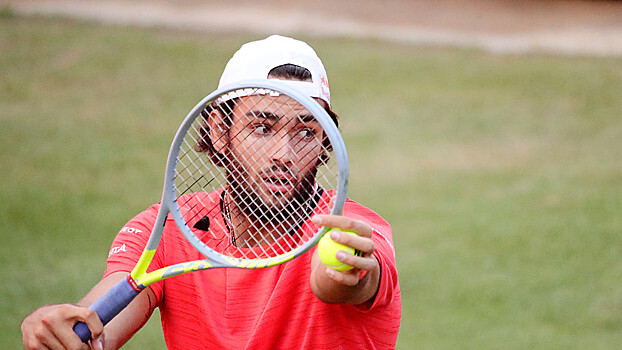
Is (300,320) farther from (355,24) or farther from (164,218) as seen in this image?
(355,24)

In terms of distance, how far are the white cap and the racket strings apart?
0.29 ft

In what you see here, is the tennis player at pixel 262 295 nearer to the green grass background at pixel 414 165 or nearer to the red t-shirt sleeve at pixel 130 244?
the red t-shirt sleeve at pixel 130 244

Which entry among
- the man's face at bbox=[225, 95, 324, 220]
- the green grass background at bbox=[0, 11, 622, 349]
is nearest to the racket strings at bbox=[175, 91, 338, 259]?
the man's face at bbox=[225, 95, 324, 220]

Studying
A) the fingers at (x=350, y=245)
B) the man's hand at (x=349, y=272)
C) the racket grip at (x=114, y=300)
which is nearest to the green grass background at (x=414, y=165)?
the racket grip at (x=114, y=300)

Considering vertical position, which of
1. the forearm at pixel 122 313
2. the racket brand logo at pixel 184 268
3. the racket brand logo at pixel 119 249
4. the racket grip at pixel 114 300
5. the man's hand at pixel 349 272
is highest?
the man's hand at pixel 349 272

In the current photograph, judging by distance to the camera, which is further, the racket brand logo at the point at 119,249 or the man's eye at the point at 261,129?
the racket brand logo at the point at 119,249

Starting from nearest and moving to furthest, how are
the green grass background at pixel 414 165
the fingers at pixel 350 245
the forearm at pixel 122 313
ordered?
the fingers at pixel 350 245
the forearm at pixel 122 313
the green grass background at pixel 414 165

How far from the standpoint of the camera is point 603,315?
5.98 metres

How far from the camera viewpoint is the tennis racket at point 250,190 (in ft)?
7.24

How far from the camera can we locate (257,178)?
2.32 meters

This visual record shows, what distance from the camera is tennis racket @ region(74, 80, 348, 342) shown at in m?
2.21

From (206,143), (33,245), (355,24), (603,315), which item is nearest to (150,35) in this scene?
(355,24)

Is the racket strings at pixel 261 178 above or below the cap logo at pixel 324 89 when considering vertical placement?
below

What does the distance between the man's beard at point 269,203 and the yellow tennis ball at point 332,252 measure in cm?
28
